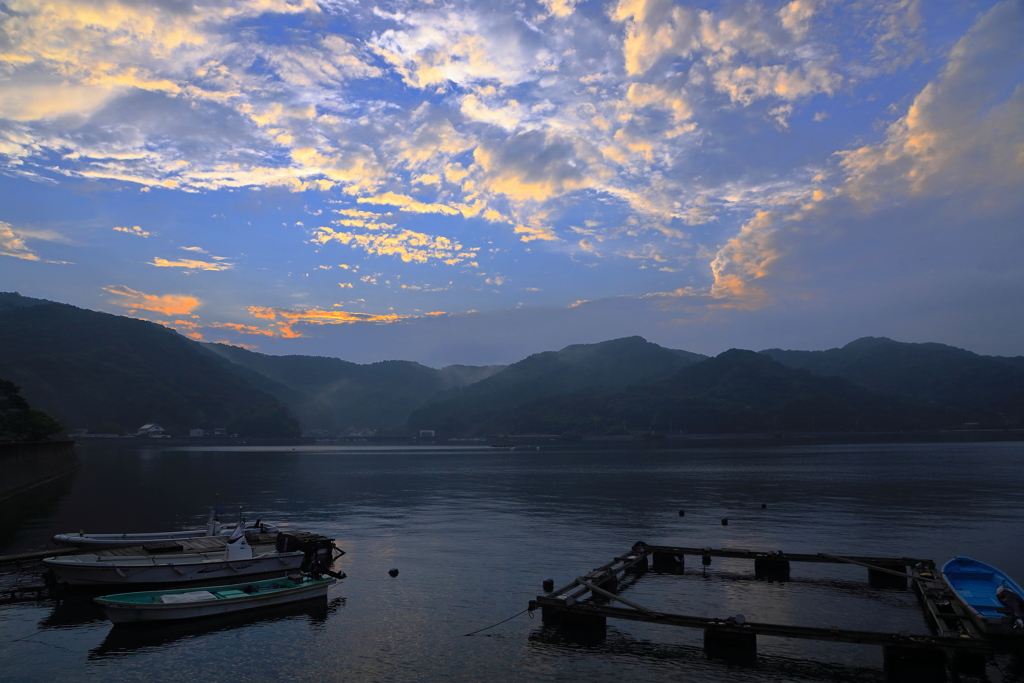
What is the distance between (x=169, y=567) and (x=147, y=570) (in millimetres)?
890

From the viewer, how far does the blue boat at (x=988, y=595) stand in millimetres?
20375

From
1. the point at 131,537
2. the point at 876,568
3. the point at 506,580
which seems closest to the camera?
the point at 876,568

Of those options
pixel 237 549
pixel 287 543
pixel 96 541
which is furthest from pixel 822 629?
pixel 96 541

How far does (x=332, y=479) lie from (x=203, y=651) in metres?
84.5

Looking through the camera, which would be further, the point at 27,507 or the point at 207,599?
the point at 27,507

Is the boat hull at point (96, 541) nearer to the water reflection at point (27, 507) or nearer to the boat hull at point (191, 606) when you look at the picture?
the water reflection at point (27, 507)

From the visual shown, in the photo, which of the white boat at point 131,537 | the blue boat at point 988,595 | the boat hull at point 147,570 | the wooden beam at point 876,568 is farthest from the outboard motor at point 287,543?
the blue boat at point 988,595

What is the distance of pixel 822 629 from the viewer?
19.6 metres

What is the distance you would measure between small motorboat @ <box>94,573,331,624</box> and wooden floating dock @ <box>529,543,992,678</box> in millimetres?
10005

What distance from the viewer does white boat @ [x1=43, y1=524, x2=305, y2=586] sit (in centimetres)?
2622

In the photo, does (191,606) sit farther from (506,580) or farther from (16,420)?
(16,420)

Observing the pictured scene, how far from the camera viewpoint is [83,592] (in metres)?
27.2

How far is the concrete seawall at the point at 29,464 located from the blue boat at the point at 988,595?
75.3 meters

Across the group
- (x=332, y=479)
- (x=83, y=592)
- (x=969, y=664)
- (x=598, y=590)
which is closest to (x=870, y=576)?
(x=969, y=664)
